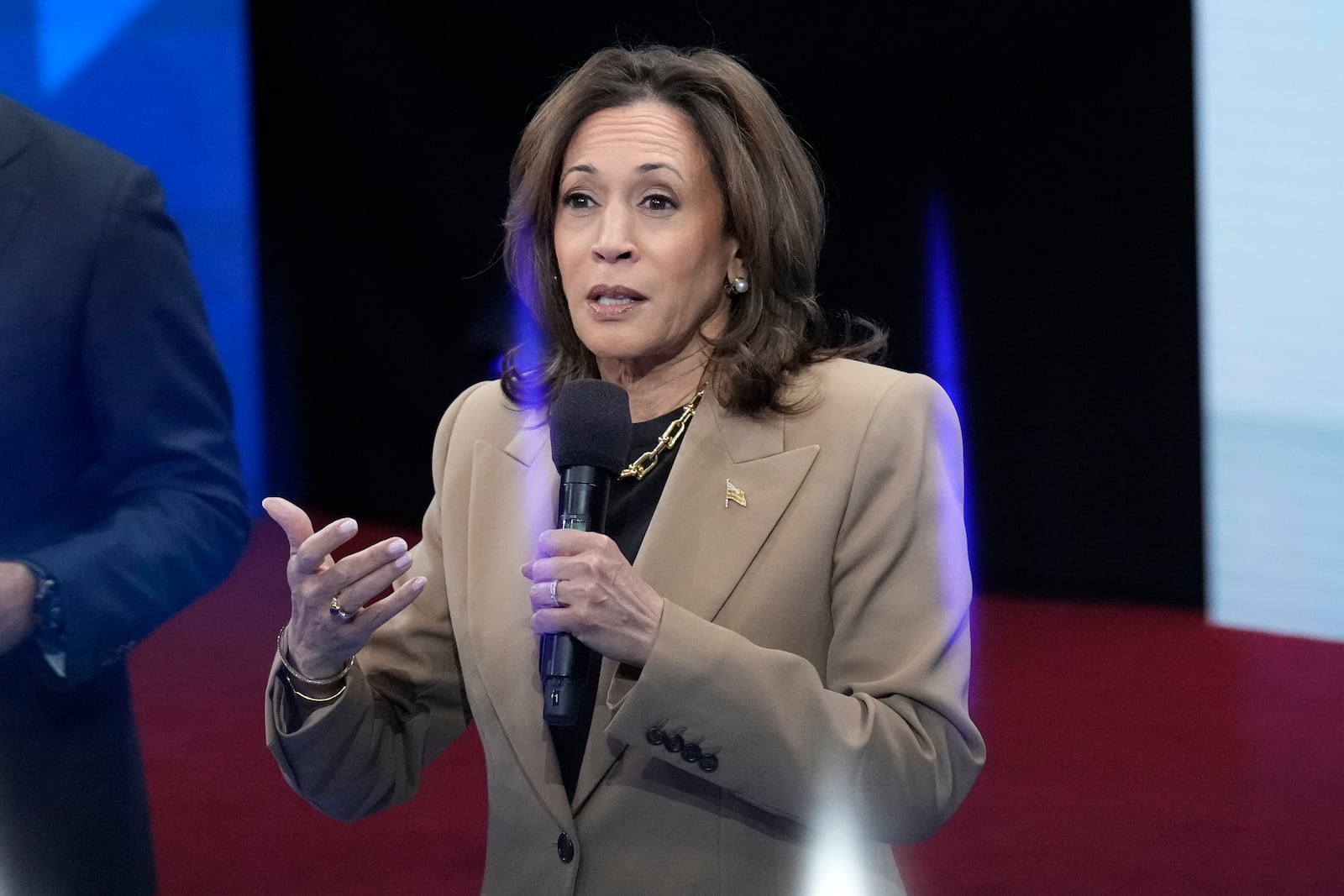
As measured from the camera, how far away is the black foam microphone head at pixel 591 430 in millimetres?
1390

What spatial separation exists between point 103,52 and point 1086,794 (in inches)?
97.9

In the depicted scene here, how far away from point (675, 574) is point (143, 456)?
22.5 inches

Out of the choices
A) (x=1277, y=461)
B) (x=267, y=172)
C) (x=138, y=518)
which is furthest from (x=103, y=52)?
(x=1277, y=461)

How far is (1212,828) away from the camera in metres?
3.00

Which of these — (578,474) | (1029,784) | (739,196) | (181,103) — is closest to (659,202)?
(739,196)

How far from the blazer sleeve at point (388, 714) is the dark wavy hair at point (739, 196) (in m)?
0.26

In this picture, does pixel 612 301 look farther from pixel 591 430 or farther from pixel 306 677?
pixel 306 677

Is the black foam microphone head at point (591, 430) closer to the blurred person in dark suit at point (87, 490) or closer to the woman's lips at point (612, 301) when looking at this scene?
the woman's lips at point (612, 301)

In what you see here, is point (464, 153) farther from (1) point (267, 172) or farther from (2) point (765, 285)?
(2) point (765, 285)

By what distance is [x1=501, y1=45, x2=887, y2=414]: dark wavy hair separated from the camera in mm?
1669

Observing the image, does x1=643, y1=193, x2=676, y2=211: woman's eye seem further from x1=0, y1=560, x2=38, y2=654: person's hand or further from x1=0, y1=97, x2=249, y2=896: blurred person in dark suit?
x1=0, y1=560, x2=38, y2=654: person's hand

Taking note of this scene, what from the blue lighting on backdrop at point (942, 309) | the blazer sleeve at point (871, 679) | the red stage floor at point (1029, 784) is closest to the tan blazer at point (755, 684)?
the blazer sleeve at point (871, 679)

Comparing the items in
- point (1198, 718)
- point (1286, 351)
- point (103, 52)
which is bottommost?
point (1198, 718)

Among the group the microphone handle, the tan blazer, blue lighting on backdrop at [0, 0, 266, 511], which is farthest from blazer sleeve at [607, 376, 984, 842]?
blue lighting on backdrop at [0, 0, 266, 511]
